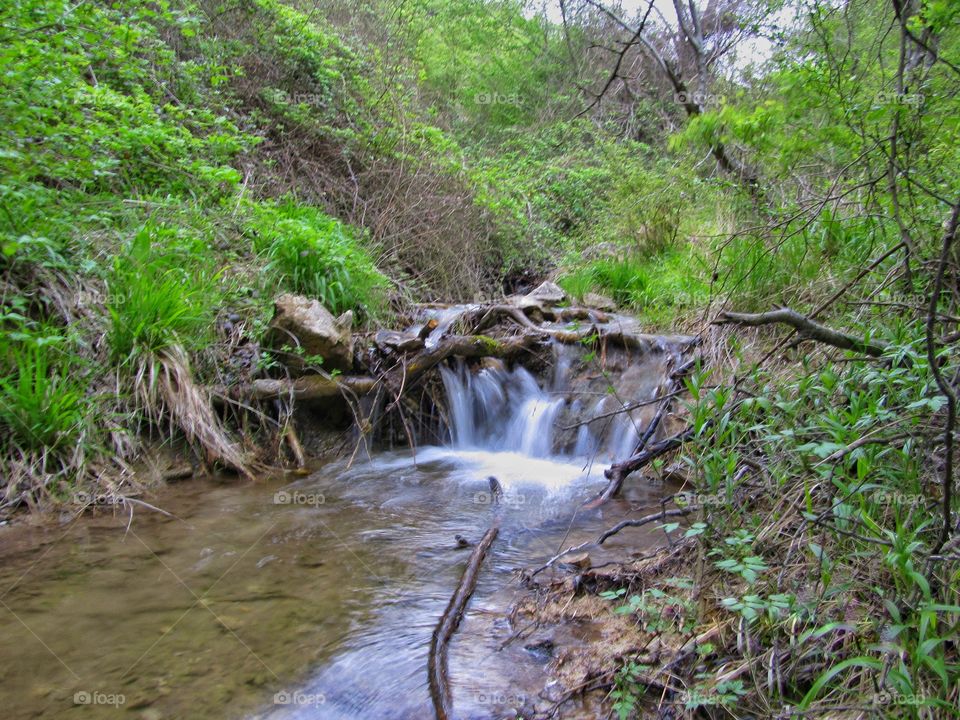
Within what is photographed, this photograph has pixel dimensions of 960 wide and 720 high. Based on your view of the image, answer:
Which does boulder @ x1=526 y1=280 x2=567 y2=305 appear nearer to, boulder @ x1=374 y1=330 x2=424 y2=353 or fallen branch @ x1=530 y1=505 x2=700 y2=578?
boulder @ x1=374 y1=330 x2=424 y2=353

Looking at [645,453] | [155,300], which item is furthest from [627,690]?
[155,300]

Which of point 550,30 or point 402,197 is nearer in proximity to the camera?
point 402,197

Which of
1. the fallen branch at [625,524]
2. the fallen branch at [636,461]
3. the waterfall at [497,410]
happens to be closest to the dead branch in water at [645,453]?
the fallen branch at [636,461]

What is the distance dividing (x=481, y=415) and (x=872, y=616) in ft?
13.3

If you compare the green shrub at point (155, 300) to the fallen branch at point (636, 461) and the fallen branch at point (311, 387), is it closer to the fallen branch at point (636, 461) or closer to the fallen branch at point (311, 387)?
the fallen branch at point (311, 387)

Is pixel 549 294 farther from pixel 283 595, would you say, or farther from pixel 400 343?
pixel 283 595

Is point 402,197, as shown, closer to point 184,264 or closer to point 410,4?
point 184,264

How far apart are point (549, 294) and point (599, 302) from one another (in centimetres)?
60

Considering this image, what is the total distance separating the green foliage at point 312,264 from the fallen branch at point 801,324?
13.0ft

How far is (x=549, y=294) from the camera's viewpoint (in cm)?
774

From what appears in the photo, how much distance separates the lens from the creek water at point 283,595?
7.30 ft

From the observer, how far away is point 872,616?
5.98ft

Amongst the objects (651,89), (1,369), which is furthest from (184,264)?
(651,89)

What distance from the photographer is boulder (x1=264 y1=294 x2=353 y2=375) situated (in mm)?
4918
